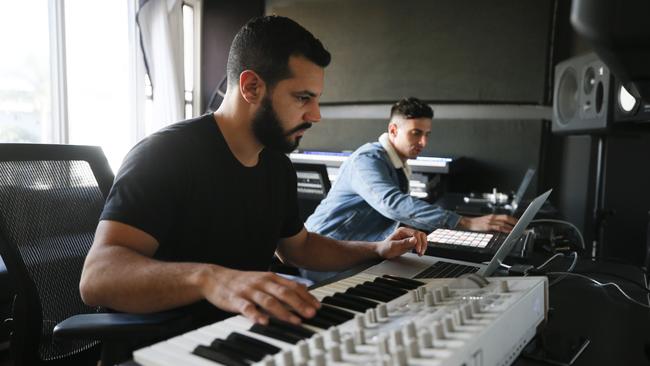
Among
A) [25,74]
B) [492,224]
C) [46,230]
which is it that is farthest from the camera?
[25,74]

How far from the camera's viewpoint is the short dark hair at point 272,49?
124cm

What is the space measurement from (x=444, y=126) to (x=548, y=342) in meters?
2.87

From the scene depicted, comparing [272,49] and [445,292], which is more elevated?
[272,49]

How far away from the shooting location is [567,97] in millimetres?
2611

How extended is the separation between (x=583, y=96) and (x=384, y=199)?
1172mm

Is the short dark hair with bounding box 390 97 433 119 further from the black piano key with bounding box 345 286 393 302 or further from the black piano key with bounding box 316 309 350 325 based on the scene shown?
the black piano key with bounding box 316 309 350 325

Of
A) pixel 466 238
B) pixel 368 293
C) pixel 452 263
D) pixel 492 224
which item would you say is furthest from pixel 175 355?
pixel 492 224

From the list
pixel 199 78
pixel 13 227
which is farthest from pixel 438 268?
pixel 199 78

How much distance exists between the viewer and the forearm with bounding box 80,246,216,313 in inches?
33.8

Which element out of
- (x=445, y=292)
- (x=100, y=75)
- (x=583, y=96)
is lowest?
(x=445, y=292)

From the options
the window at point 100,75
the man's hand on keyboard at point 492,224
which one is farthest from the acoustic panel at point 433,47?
the man's hand on keyboard at point 492,224

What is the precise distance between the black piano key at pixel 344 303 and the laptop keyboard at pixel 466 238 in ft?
2.31

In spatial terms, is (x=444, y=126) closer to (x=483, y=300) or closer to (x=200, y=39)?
(x=200, y=39)

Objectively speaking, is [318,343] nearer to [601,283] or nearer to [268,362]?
[268,362]
